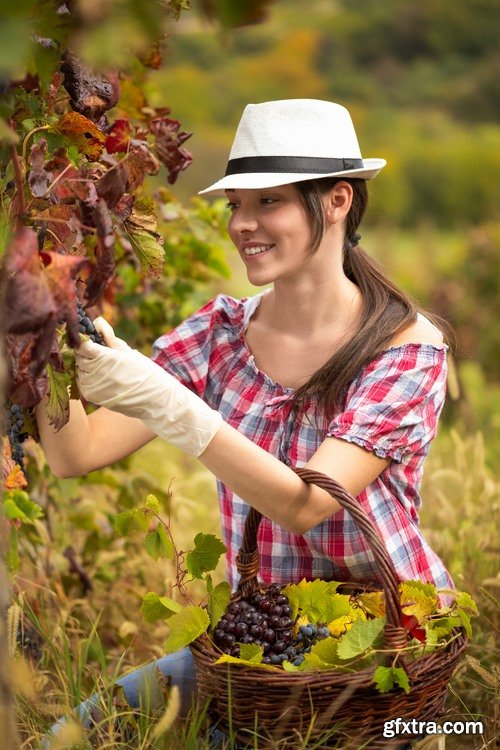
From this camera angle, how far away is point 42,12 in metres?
1.20

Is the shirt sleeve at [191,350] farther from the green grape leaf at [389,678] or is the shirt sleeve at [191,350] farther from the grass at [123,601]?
the green grape leaf at [389,678]

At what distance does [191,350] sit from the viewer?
229cm

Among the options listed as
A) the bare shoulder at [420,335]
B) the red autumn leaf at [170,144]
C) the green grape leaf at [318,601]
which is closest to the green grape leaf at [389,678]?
the green grape leaf at [318,601]

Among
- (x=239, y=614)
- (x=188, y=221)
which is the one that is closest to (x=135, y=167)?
(x=239, y=614)

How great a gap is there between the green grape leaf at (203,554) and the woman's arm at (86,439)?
346 mm

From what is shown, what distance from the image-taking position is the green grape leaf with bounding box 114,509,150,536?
1.79 metres

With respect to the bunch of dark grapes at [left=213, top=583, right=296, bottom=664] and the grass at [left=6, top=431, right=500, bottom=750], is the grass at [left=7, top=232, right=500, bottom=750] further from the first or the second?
the bunch of dark grapes at [left=213, top=583, right=296, bottom=664]

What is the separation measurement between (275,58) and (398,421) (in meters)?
30.2

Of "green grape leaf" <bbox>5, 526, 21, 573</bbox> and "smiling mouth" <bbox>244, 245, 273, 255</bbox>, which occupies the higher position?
"smiling mouth" <bbox>244, 245, 273, 255</bbox>

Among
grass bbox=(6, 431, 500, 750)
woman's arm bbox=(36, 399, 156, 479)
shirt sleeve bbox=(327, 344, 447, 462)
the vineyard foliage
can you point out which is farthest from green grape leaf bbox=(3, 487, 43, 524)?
shirt sleeve bbox=(327, 344, 447, 462)

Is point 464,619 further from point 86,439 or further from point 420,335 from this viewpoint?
point 86,439

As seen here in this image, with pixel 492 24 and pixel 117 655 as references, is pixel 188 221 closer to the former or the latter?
pixel 117 655

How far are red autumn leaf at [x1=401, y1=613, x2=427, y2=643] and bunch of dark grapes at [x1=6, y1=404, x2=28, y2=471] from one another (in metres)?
0.79

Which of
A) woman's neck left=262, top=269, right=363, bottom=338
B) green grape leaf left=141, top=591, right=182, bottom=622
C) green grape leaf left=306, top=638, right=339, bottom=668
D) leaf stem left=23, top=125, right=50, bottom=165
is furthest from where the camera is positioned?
woman's neck left=262, top=269, right=363, bottom=338
